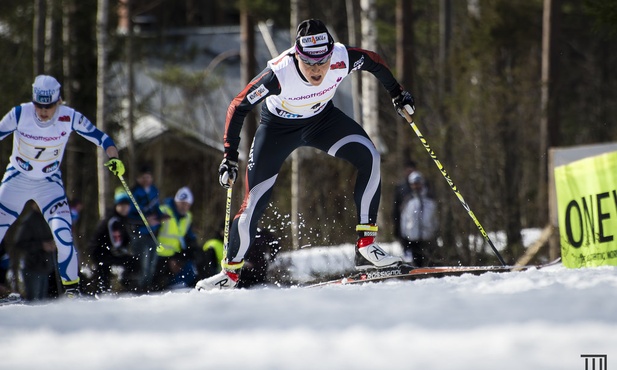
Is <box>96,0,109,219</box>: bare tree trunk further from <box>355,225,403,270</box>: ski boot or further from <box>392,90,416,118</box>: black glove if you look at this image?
<box>392,90,416,118</box>: black glove

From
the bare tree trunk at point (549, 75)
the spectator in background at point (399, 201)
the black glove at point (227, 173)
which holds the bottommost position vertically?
the spectator in background at point (399, 201)

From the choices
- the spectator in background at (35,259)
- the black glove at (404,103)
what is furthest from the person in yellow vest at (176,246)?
the black glove at (404,103)

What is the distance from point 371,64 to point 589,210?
2513 mm

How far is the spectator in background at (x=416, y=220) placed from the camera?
11578 mm

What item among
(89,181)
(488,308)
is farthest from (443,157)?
(488,308)

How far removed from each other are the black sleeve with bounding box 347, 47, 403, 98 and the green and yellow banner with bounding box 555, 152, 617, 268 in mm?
2025

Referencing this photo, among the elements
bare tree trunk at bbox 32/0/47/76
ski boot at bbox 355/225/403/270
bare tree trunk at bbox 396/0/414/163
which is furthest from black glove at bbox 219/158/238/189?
bare tree trunk at bbox 396/0/414/163

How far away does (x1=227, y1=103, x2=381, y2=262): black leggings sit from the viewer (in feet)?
24.0

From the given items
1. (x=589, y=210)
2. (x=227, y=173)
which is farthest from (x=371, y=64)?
(x=589, y=210)

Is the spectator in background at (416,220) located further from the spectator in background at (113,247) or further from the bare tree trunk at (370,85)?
the bare tree trunk at (370,85)

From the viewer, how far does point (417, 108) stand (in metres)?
18.5

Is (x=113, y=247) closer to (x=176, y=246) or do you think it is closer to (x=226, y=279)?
(x=176, y=246)

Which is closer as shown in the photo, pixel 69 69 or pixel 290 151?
pixel 290 151

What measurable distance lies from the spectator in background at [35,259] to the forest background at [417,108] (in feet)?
10.3
